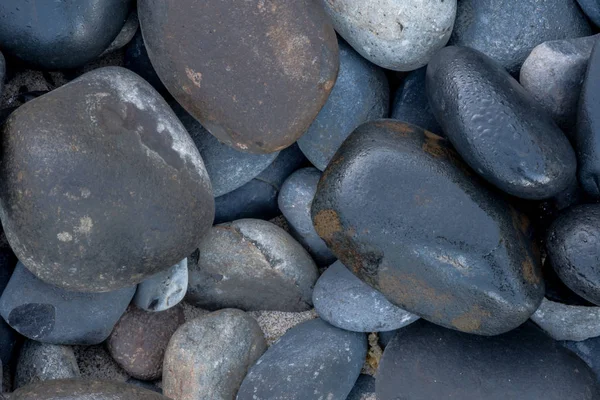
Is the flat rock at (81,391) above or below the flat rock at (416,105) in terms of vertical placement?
below

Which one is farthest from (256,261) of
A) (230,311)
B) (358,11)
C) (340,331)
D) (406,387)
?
(358,11)

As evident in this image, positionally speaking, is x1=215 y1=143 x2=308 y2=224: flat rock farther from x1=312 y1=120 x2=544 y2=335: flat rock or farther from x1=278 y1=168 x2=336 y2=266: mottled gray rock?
x1=312 y1=120 x2=544 y2=335: flat rock

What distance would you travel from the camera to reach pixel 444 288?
1923mm

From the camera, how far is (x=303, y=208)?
7.70ft

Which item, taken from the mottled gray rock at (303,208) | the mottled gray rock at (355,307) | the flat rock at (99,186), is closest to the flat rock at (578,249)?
the mottled gray rock at (355,307)

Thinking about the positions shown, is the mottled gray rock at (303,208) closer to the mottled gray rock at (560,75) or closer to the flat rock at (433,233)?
the flat rock at (433,233)

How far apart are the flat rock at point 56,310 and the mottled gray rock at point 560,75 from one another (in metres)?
1.42

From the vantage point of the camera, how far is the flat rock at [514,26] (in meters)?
2.18

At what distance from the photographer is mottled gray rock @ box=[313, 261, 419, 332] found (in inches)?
→ 84.7

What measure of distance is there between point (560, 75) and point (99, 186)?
1388 mm

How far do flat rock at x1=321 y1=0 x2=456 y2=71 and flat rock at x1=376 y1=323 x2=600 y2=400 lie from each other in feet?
2.88

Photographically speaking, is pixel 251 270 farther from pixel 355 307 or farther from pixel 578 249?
pixel 578 249

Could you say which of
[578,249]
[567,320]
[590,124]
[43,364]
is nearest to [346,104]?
[590,124]

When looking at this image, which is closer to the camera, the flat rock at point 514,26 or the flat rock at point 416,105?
the flat rock at point 514,26
